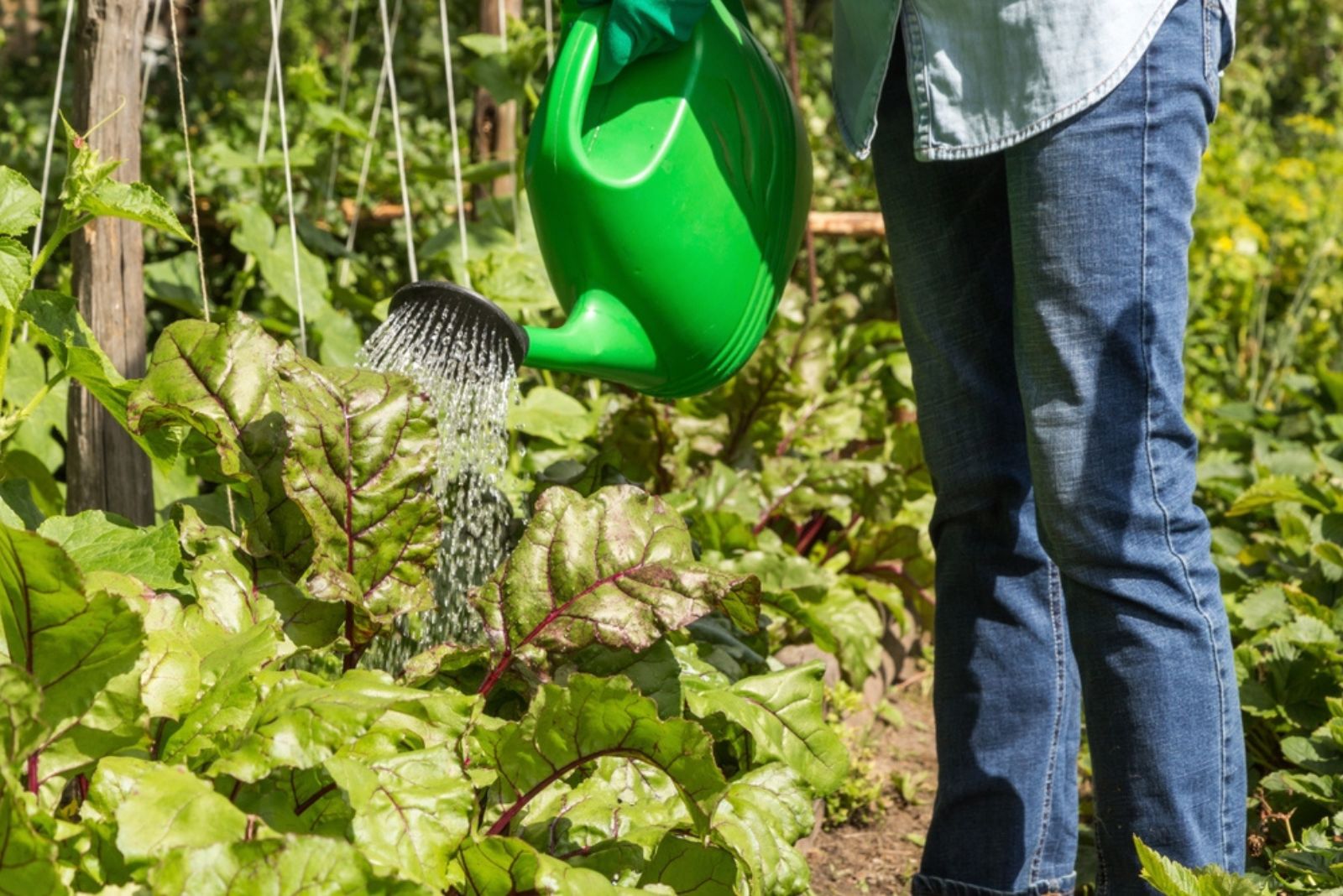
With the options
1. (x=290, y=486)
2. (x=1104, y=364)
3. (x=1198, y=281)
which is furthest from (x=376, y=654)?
(x=1198, y=281)

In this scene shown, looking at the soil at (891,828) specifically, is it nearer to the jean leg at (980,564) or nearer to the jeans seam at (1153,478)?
the jean leg at (980,564)

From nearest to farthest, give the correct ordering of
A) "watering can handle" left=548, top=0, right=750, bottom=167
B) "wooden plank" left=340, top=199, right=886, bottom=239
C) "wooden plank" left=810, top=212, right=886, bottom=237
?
"watering can handle" left=548, top=0, right=750, bottom=167, "wooden plank" left=340, top=199, right=886, bottom=239, "wooden plank" left=810, top=212, right=886, bottom=237

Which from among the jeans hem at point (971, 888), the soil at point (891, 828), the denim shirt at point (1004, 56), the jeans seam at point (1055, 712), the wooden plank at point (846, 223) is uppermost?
the denim shirt at point (1004, 56)

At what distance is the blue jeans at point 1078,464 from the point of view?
147 centimetres

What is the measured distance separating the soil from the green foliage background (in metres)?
0.20

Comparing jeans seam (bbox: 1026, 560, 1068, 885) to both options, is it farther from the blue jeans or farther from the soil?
the soil

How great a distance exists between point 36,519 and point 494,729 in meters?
0.59

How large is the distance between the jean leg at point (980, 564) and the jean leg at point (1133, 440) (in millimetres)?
176

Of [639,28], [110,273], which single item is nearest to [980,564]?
[639,28]

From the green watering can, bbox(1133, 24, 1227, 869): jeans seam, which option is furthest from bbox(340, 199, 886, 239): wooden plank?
bbox(1133, 24, 1227, 869): jeans seam

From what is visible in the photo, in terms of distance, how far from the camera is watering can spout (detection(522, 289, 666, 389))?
1627 millimetres

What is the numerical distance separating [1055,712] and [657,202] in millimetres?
769

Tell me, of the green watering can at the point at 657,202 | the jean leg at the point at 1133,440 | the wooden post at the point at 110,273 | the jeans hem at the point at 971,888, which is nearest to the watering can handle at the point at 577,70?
the green watering can at the point at 657,202

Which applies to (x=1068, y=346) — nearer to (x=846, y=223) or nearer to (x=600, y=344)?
(x=600, y=344)
